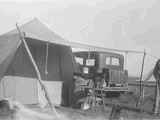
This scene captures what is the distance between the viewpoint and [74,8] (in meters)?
Answer: 57.2

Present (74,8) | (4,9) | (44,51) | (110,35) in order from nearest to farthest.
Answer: (44,51) → (110,35) → (4,9) → (74,8)

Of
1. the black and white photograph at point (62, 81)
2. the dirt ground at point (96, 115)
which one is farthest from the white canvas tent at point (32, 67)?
the dirt ground at point (96, 115)

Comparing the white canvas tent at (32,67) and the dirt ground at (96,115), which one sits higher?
the white canvas tent at (32,67)

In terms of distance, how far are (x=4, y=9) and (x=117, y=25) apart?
2439cm

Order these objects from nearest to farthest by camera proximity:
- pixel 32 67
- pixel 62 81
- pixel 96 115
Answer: pixel 96 115 → pixel 32 67 → pixel 62 81

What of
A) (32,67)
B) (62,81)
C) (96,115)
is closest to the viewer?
(96,115)

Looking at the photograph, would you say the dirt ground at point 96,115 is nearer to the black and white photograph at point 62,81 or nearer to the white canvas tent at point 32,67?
the black and white photograph at point 62,81

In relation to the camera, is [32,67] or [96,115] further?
[32,67]

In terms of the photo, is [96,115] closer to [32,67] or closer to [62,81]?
[62,81]

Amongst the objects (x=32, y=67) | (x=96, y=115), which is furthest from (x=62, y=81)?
(x=96, y=115)

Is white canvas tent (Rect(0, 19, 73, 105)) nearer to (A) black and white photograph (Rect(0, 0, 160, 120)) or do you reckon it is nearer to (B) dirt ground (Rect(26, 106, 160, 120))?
(A) black and white photograph (Rect(0, 0, 160, 120))

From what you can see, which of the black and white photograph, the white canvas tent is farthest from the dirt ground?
the white canvas tent

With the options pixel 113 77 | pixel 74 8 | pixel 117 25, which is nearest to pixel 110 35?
pixel 117 25

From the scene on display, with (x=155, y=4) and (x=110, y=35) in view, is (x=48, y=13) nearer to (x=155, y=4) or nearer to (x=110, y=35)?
(x=110, y=35)
